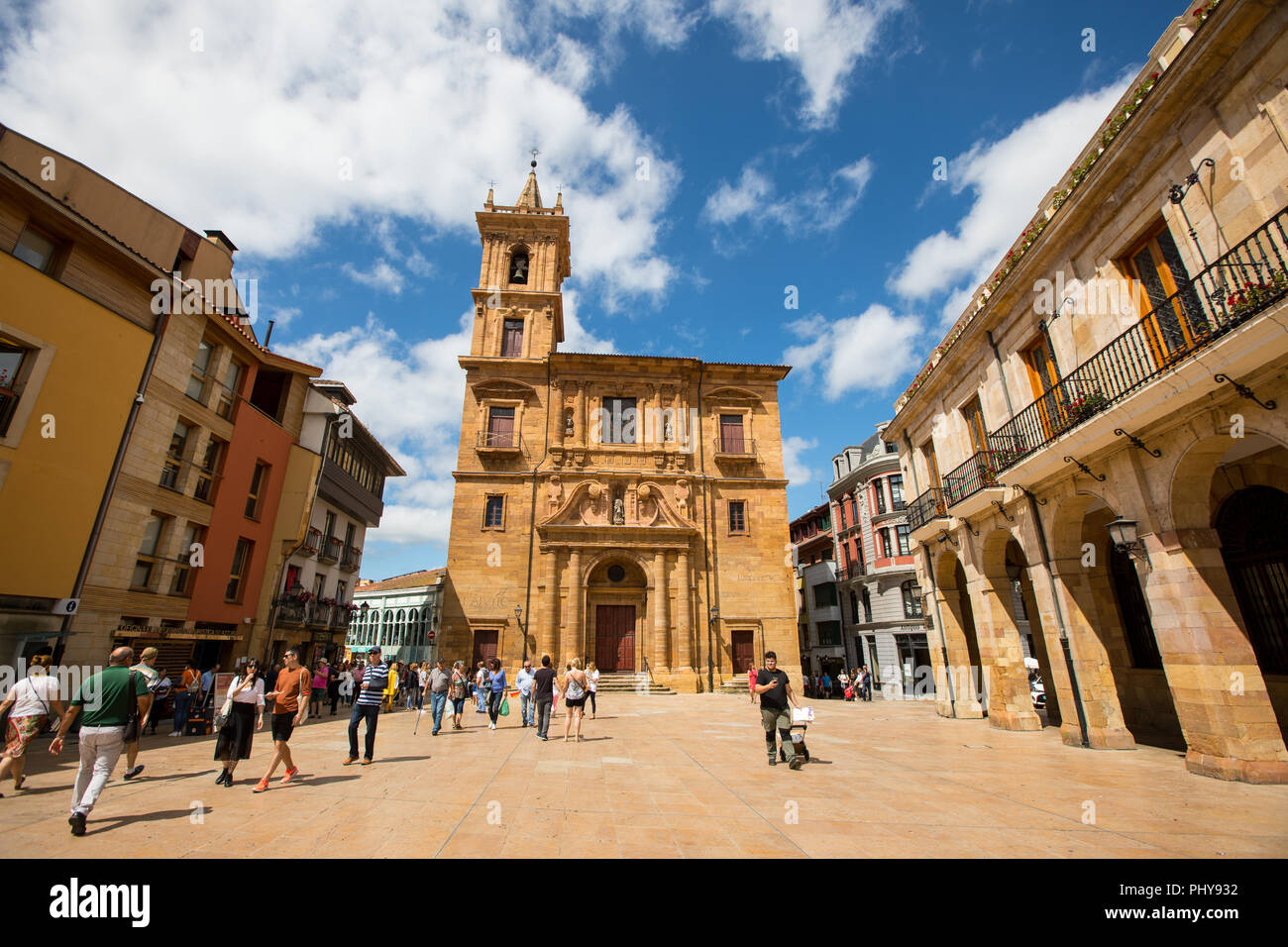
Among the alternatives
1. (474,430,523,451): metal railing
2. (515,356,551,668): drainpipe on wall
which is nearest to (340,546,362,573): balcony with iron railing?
(474,430,523,451): metal railing

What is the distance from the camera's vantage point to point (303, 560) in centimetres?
2230

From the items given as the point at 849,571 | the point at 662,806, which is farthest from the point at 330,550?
the point at 849,571

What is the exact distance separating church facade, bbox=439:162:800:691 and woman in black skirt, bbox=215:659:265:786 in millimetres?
18894

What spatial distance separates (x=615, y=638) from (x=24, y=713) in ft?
73.3

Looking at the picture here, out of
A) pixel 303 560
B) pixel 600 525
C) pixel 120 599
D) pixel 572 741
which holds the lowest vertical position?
pixel 572 741

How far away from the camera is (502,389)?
1185 inches

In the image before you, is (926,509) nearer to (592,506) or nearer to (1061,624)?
(1061,624)

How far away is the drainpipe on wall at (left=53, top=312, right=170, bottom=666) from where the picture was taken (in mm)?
12773

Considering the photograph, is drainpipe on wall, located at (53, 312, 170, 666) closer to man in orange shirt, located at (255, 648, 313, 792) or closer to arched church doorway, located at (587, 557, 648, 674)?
man in orange shirt, located at (255, 648, 313, 792)

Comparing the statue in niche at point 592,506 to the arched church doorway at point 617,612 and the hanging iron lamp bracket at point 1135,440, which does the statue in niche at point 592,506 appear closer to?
the arched church doorway at point 617,612
